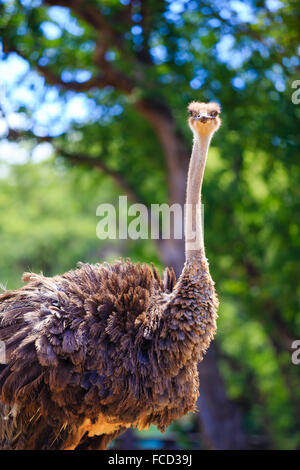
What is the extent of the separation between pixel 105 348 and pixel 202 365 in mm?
7128

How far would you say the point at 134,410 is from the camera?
4.33m

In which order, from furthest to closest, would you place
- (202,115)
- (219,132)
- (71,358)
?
1. (219,132)
2. (202,115)
3. (71,358)

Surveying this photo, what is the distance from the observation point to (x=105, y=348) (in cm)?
435

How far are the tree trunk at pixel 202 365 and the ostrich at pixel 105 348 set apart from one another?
6140 mm

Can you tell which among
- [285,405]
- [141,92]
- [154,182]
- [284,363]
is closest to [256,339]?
[285,405]

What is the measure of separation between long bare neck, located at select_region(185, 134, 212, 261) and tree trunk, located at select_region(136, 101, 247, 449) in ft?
19.4

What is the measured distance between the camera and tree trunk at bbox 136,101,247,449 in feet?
35.7

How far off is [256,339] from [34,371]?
11.9 metres

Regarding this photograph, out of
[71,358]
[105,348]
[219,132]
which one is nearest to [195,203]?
[105,348]

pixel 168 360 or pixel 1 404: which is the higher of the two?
pixel 168 360

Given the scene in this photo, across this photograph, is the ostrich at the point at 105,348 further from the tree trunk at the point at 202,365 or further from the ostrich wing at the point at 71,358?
the tree trunk at the point at 202,365

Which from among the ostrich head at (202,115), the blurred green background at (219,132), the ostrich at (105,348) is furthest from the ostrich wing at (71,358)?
the blurred green background at (219,132)

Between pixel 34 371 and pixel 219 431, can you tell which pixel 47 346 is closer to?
pixel 34 371

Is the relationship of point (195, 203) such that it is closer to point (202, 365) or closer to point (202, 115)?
point (202, 115)
